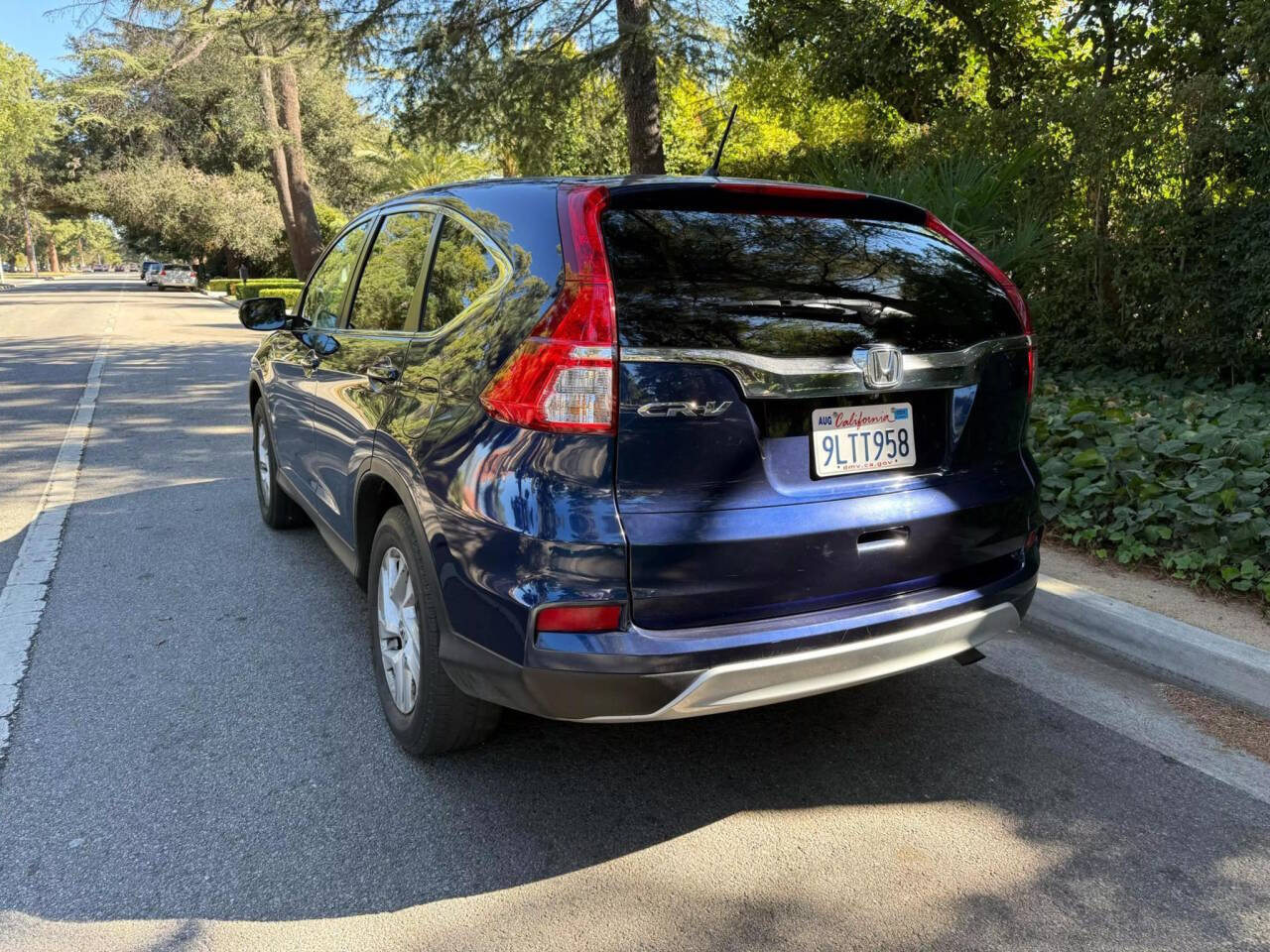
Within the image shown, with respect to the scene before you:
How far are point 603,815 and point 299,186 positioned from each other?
95.4ft

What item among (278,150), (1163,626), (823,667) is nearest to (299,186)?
(278,150)

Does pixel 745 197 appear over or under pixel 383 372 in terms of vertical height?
over

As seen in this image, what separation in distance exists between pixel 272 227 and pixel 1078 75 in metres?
37.7

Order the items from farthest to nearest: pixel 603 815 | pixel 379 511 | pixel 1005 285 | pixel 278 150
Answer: pixel 278 150 → pixel 379 511 → pixel 1005 285 → pixel 603 815

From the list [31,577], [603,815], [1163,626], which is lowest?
[603,815]

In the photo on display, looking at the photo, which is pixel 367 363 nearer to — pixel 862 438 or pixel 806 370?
pixel 806 370

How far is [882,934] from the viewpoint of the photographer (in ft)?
7.52

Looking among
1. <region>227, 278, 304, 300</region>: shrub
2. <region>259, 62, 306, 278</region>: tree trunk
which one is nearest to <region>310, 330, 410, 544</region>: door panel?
<region>259, 62, 306, 278</region>: tree trunk

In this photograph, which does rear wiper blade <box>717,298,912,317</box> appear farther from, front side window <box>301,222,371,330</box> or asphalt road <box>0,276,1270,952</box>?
front side window <box>301,222,371,330</box>

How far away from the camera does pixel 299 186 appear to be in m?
28.3

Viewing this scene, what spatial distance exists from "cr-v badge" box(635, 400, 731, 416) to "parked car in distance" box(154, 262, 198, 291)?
54814 mm

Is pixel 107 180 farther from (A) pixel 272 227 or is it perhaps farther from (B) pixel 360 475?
(B) pixel 360 475

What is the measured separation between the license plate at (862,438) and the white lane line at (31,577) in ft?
9.18

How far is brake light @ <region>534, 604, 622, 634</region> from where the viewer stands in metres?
2.29
